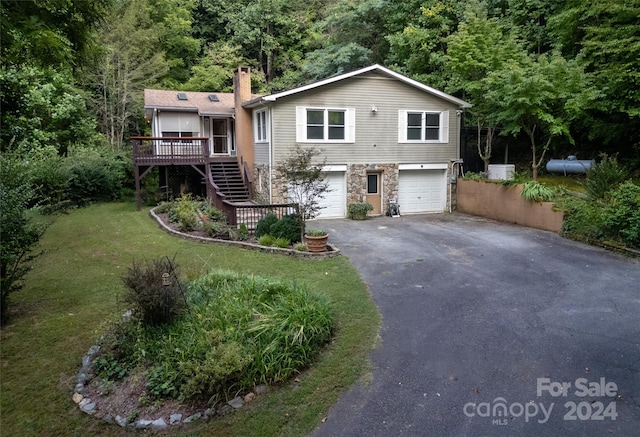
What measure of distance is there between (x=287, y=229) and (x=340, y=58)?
45.6 feet

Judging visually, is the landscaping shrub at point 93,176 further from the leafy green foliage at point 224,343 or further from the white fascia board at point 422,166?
the leafy green foliage at point 224,343

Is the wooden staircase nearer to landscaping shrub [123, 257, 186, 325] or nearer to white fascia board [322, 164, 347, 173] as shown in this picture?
white fascia board [322, 164, 347, 173]

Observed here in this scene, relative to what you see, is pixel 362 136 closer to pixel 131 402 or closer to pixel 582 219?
pixel 582 219

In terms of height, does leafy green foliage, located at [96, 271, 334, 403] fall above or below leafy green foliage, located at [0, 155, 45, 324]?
below

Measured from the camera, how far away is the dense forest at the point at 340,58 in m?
9.45

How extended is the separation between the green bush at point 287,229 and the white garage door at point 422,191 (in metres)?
7.18

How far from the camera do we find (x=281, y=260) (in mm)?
9461

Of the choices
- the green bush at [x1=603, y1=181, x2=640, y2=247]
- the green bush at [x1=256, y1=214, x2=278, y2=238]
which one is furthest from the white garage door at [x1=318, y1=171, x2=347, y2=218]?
the green bush at [x1=603, y1=181, x2=640, y2=247]

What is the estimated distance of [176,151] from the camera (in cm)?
1714

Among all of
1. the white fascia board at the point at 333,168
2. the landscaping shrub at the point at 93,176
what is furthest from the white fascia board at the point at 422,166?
the landscaping shrub at the point at 93,176

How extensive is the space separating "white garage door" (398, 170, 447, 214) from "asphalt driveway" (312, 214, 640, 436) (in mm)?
7037

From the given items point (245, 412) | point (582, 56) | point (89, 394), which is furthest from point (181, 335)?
point (582, 56)

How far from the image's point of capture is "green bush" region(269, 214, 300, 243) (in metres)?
10.8

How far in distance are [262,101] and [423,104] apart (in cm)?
648
